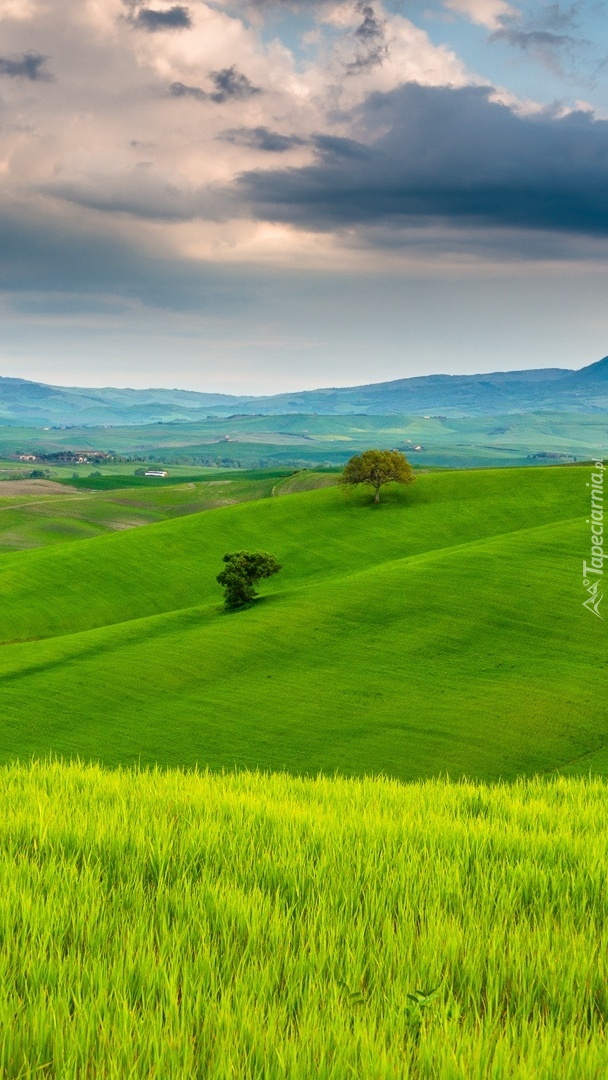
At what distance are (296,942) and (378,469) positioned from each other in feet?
368

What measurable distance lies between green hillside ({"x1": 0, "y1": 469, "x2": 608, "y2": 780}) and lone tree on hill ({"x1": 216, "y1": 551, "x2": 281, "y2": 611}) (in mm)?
2258

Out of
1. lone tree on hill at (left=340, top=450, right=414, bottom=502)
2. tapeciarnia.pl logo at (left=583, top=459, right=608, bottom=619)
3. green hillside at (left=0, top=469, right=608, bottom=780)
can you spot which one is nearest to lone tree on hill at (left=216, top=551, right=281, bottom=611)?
green hillside at (left=0, top=469, right=608, bottom=780)

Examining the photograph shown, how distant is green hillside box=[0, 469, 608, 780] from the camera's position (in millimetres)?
46688

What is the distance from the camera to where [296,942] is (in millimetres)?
6105

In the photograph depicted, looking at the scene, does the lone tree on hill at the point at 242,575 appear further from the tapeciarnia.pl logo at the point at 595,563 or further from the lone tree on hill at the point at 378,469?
the lone tree on hill at the point at 378,469

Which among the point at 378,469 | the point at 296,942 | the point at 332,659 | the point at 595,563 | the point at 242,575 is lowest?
the point at 332,659

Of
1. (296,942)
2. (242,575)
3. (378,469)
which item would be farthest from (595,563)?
(296,942)

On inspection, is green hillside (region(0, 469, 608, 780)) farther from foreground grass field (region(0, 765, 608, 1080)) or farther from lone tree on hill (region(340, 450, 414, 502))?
foreground grass field (region(0, 765, 608, 1080))

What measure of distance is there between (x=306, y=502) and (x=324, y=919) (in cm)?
11965

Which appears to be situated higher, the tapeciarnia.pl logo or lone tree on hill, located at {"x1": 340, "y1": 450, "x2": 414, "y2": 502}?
lone tree on hill, located at {"x1": 340, "y1": 450, "x2": 414, "y2": 502}

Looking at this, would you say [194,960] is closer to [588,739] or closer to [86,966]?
[86,966]

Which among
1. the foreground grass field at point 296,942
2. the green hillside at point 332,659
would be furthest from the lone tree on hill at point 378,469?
the foreground grass field at point 296,942

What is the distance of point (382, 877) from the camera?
739 centimetres

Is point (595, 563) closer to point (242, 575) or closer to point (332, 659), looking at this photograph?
point (332, 659)
